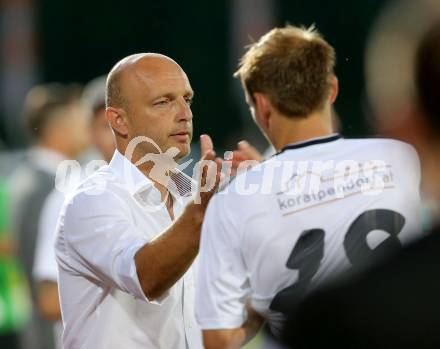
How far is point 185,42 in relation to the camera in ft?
43.4

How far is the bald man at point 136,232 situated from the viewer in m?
2.97

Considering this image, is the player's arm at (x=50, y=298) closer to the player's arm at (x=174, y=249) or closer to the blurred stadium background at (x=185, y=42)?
the player's arm at (x=174, y=249)

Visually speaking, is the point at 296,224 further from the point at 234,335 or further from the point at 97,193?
the point at 97,193

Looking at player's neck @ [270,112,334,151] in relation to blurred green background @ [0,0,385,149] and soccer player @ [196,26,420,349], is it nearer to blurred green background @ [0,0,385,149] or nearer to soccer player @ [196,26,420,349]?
soccer player @ [196,26,420,349]

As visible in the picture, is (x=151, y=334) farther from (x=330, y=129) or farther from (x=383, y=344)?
(x=383, y=344)

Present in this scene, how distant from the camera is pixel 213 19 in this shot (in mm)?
13914

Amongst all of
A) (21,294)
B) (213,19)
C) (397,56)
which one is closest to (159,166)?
(397,56)

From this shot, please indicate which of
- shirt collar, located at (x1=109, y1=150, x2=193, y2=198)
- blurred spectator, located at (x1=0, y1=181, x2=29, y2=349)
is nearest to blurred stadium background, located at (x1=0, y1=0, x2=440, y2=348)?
blurred spectator, located at (x1=0, y1=181, x2=29, y2=349)

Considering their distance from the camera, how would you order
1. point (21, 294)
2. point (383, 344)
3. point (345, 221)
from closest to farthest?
point (383, 344) → point (345, 221) → point (21, 294)

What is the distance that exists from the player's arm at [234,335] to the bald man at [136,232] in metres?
0.26

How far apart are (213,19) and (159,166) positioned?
1074 cm

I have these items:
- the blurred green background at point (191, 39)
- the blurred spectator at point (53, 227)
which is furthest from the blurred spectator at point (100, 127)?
the blurred green background at point (191, 39)

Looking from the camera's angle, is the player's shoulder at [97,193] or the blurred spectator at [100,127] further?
the blurred spectator at [100,127]

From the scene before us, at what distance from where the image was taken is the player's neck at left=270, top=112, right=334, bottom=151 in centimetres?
288
